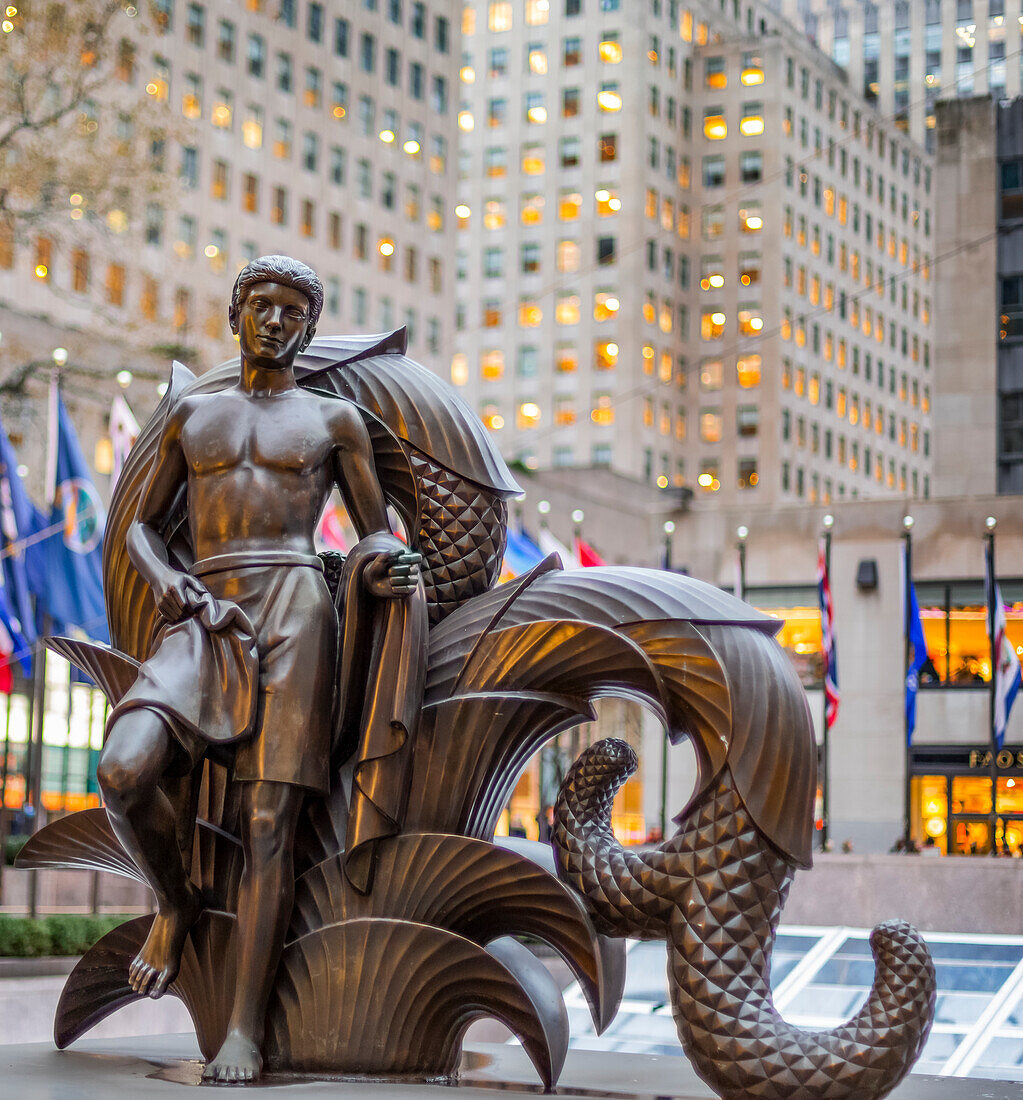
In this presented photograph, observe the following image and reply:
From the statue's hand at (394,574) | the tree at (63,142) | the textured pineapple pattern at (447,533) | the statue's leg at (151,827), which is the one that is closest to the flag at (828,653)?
the tree at (63,142)

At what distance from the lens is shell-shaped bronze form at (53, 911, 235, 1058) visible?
26.2 feet

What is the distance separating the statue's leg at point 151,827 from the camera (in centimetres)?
739

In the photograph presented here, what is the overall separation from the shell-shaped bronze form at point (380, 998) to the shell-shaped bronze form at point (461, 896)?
12cm

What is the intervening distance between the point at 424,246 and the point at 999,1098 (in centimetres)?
7091

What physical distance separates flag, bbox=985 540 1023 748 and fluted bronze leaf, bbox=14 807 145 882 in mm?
20228

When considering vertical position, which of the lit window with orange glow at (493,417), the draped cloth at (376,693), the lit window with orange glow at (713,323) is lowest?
the draped cloth at (376,693)

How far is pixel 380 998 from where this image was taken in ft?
25.6

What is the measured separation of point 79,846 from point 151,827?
1.30 meters

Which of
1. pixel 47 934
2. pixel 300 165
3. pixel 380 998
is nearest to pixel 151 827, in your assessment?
pixel 380 998

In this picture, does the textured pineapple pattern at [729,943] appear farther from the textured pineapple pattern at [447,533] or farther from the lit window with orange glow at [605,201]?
the lit window with orange glow at [605,201]

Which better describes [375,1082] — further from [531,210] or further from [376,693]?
[531,210]

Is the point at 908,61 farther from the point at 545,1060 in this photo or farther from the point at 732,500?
the point at 545,1060

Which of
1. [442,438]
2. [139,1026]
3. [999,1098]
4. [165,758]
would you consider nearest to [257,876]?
[165,758]

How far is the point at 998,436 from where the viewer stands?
56594 millimetres
